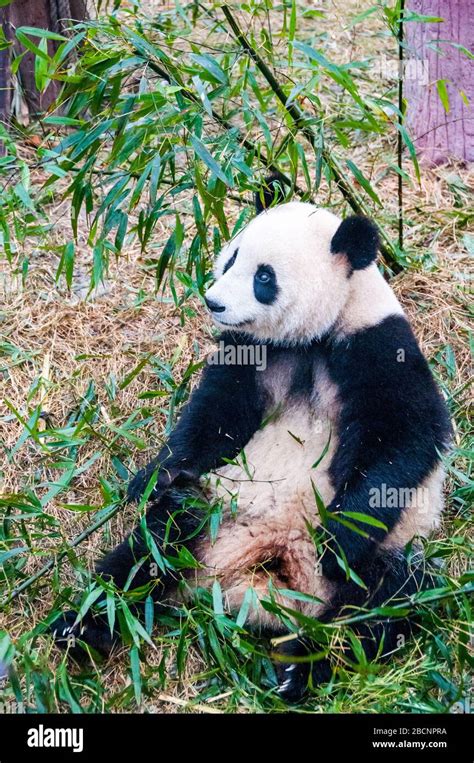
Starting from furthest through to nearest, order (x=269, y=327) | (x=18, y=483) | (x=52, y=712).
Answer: (x=18, y=483) → (x=269, y=327) → (x=52, y=712)

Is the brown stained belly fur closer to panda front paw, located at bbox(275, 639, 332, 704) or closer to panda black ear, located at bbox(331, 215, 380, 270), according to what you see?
panda front paw, located at bbox(275, 639, 332, 704)

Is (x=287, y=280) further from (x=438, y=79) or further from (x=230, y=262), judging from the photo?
(x=438, y=79)

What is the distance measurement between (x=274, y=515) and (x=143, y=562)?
0.51 m

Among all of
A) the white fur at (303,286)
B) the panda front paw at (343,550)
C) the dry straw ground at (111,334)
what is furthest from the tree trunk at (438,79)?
the panda front paw at (343,550)

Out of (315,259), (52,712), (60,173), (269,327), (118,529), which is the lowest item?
(52,712)

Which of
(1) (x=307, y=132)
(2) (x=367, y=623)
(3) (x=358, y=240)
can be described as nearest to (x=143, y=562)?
(2) (x=367, y=623)

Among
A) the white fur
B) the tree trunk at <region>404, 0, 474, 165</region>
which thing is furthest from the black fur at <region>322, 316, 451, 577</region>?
the tree trunk at <region>404, 0, 474, 165</region>

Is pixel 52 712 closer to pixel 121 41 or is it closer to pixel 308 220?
pixel 308 220

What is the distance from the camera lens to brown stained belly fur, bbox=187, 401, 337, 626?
3471mm

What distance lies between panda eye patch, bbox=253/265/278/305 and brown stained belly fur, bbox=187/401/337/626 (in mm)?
432

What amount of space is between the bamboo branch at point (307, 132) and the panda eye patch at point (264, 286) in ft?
1.69

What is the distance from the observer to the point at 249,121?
361 cm

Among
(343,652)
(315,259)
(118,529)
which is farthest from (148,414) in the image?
(343,652)

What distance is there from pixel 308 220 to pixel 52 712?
1.92 m
